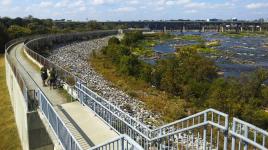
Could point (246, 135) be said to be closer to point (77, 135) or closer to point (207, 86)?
point (77, 135)

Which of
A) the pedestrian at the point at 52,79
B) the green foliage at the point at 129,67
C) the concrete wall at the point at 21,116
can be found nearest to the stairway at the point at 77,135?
the concrete wall at the point at 21,116

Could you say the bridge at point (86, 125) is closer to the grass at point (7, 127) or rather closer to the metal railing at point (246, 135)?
the metal railing at point (246, 135)

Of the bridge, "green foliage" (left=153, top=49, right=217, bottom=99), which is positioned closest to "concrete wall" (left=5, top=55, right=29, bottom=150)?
the bridge

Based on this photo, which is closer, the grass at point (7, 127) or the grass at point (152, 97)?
the grass at point (7, 127)

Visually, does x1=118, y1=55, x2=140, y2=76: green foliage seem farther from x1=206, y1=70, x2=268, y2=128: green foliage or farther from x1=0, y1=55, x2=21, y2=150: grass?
x1=0, y1=55, x2=21, y2=150: grass

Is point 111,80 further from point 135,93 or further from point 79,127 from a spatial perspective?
point 79,127

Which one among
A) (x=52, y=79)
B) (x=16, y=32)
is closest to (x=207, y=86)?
(x=52, y=79)
